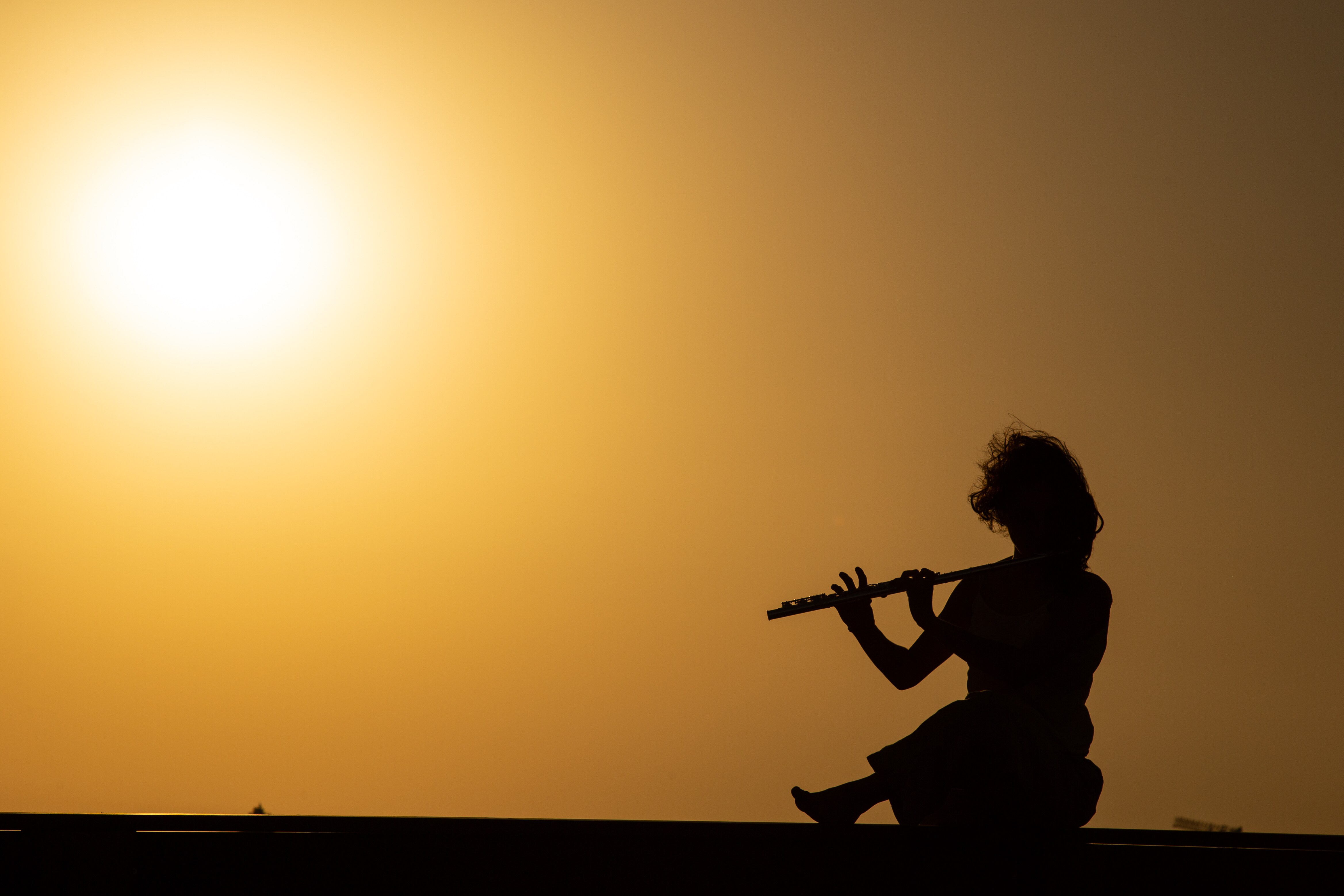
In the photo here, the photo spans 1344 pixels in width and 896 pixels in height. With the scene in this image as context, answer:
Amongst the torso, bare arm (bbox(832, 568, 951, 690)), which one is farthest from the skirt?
bare arm (bbox(832, 568, 951, 690))

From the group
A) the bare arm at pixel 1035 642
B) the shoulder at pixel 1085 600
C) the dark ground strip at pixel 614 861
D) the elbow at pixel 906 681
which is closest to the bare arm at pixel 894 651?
the elbow at pixel 906 681

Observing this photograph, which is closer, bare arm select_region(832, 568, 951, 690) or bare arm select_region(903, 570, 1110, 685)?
bare arm select_region(903, 570, 1110, 685)

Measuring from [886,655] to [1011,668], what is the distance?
35cm

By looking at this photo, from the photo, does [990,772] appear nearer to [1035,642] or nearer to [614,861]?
[1035,642]

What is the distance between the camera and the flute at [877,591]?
85.5 inches

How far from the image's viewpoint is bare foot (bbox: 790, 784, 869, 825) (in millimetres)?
1923

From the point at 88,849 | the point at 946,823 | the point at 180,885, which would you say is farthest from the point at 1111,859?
the point at 88,849

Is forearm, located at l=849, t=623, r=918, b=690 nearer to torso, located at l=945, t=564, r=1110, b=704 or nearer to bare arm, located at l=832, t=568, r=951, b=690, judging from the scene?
bare arm, located at l=832, t=568, r=951, b=690

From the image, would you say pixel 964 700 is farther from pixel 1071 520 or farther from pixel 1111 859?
pixel 1071 520

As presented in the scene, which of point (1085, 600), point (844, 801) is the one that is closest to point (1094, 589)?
point (1085, 600)

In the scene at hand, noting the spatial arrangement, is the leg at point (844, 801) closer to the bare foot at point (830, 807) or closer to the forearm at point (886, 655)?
the bare foot at point (830, 807)

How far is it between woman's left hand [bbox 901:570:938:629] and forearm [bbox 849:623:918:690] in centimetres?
12

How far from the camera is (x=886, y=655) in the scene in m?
2.23

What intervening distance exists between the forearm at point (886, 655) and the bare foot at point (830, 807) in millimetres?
329
